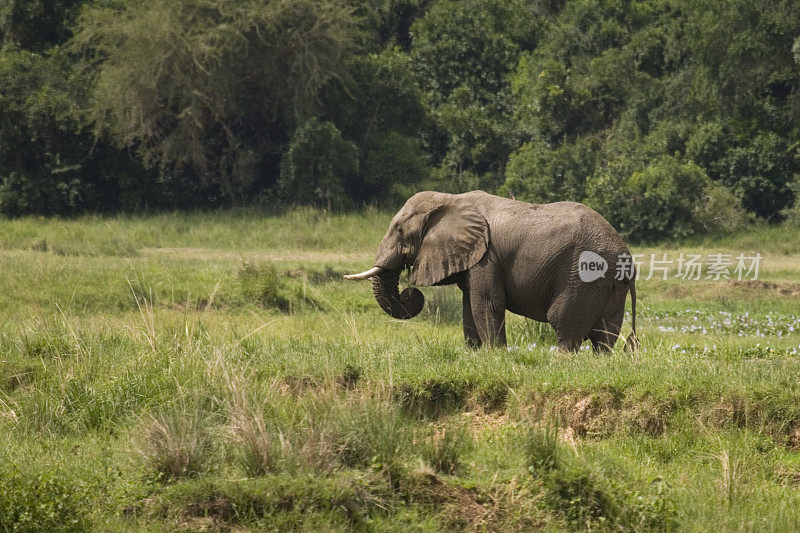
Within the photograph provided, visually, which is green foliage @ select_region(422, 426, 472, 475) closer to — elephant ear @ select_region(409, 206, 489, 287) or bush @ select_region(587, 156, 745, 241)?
elephant ear @ select_region(409, 206, 489, 287)

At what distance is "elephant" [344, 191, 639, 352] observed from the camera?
10.3 metres

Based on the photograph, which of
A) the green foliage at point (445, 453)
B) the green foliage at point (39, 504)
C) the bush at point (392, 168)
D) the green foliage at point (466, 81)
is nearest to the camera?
the green foliage at point (39, 504)

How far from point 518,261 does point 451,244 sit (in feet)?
2.24

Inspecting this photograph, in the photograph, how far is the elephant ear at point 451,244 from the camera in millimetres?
10586

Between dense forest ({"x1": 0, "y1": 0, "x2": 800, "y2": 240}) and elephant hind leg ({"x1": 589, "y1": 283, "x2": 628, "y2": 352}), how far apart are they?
46.0ft

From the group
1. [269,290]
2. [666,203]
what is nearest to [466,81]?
[666,203]

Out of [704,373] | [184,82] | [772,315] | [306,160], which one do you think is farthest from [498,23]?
[704,373]

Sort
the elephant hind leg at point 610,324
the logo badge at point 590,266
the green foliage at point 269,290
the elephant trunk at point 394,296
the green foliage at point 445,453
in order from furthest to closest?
the green foliage at point 269,290, the elephant trunk at point 394,296, the elephant hind leg at point 610,324, the logo badge at point 590,266, the green foliage at point 445,453

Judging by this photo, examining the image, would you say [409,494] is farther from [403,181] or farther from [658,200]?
[403,181]

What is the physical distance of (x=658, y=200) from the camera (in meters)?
24.4

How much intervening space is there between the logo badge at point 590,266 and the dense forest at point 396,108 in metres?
14.5

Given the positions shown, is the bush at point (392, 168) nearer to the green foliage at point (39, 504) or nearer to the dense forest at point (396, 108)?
the dense forest at point (396, 108)

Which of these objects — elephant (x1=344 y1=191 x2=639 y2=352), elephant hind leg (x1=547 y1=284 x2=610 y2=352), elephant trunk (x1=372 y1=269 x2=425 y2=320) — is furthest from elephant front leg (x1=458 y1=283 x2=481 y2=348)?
elephant hind leg (x1=547 y1=284 x2=610 y2=352)

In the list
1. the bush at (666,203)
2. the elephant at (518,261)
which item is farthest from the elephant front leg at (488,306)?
the bush at (666,203)
